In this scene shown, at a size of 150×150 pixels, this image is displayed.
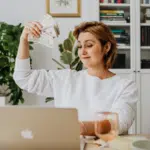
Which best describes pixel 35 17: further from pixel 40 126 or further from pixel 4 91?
pixel 40 126

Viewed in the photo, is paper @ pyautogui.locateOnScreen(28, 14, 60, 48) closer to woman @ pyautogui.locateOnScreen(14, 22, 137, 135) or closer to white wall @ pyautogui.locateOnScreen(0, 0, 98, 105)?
woman @ pyautogui.locateOnScreen(14, 22, 137, 135)

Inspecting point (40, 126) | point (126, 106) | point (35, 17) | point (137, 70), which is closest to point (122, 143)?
point (126, 106)

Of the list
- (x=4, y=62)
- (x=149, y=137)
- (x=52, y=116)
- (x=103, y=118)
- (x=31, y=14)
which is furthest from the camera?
(x=31, y=14)

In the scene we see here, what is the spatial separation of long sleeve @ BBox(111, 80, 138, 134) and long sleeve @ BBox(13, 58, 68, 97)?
379 millimetres

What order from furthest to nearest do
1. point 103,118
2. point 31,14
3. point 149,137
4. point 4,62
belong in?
1. point 31,14
2. point 4,62
3. point 149,137
4. point 103,118

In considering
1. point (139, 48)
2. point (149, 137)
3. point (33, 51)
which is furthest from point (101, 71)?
point (33, 51)

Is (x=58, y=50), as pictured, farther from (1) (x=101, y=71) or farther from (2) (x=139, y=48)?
(1) (x=101, y=71)

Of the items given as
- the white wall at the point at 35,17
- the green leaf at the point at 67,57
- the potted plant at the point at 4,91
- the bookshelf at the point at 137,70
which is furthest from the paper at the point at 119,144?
the white wall at the point at 35,17

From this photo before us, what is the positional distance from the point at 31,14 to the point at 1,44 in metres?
0.62

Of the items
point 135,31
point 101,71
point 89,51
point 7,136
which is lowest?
point 7,136

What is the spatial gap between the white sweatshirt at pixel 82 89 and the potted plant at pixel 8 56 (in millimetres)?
1639

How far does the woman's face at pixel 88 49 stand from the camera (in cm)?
152

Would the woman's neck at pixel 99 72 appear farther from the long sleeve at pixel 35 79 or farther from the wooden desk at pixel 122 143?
the wooden desk at pixel 122 143

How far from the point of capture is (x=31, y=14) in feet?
11.8
